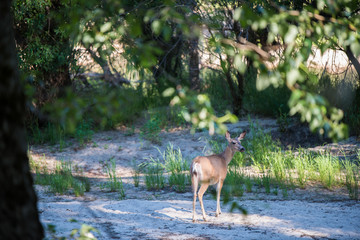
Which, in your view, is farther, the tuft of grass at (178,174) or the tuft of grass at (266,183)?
the tuft of grass at (178,174)

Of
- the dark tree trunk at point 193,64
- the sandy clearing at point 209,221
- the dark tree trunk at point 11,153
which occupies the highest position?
the dark tree trunk at point 193,64

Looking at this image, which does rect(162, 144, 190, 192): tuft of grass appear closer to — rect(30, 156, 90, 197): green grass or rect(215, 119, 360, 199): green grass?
rect(215, 119, 360, 199): green grass

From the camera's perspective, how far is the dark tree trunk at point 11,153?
6.88ft

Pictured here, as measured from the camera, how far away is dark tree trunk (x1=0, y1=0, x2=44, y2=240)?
210 centimetres

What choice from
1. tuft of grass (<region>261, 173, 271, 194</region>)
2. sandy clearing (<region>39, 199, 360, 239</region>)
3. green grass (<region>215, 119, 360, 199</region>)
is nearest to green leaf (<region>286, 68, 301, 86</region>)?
sandy clearing (<region>39, 199, 360, 239</region>)

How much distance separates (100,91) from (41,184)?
491 centimetres

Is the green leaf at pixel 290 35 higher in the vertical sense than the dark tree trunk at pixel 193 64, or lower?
lower

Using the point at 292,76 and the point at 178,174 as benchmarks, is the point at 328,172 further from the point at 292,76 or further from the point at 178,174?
the point at 292,76

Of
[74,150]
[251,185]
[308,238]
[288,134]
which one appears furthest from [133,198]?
[288,134]

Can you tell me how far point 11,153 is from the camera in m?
2.13

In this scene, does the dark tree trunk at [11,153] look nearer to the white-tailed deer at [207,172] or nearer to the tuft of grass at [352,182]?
the white-tailed deer at [207,172]

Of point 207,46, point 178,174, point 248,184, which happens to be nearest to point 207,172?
point 248,184

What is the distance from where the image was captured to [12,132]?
84.2 inches

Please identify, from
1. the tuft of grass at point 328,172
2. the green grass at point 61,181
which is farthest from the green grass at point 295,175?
the green grass at point 61,181
